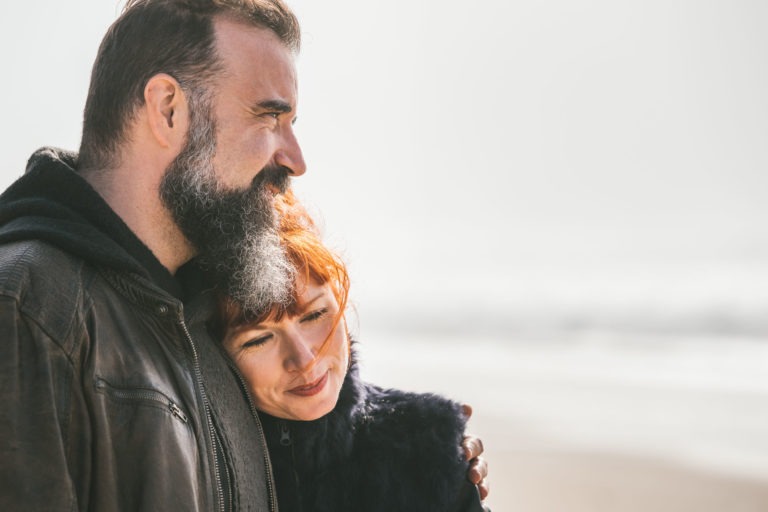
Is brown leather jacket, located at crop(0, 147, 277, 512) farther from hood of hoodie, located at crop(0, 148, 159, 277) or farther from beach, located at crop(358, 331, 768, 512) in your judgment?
beach, located at crop(358, 331, 768, 512)

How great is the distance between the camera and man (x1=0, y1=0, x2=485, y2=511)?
5.13 feet

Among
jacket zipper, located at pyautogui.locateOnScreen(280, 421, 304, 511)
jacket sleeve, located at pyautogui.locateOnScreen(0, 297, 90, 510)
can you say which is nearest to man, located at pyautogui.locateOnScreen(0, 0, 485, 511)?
jacket sleeve, located at pyautogui.locateOnScreen(0, 297, 90, 510)

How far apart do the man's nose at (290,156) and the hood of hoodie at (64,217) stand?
503mm

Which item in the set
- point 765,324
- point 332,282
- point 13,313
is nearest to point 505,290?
point 765,324

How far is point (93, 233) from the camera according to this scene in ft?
5.96

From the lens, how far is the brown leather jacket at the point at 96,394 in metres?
1.51

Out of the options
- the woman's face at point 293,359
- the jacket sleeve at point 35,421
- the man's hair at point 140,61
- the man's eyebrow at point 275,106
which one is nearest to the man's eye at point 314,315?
the woman's face at point 293,359

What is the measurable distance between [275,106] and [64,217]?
0.68 m

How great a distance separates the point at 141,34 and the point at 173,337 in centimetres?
85

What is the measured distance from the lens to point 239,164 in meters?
2.18

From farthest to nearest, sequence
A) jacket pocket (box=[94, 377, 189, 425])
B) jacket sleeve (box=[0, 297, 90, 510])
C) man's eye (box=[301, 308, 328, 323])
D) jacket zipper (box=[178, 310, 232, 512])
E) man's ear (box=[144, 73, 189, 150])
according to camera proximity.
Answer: man's eye (box=[301, 308, 328, 323])
man's ear (box=[144, 73, 189, 150])
jacket zipper (box=[178, 310, 232, 512])
jacket pocket (box=[94, 377, 189, 425])
jacket sleeve (box=[0, 297, 90, 510])

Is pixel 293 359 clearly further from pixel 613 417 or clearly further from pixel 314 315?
pixel 613 417

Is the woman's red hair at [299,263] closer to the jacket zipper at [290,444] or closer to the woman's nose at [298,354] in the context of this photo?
the woman's nose at [298,354]

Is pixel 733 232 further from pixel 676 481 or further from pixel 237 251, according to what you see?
pixel 237 251
